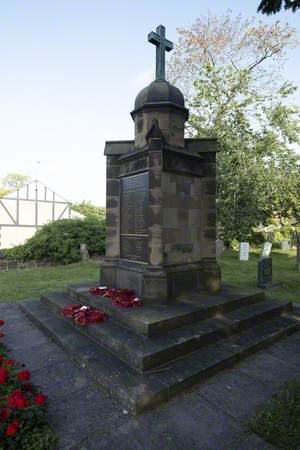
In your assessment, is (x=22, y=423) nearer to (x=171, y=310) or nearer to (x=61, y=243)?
(x=171, y=310)

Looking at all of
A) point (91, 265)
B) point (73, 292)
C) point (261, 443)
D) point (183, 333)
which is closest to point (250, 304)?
point (183, 333)

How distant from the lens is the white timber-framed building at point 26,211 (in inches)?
951

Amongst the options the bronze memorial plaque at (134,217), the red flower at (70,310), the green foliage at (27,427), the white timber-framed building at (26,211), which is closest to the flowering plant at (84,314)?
the red flower at (70,310)

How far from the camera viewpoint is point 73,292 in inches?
277

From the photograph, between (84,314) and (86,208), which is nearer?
(84,314)

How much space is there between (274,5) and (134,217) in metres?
4.89

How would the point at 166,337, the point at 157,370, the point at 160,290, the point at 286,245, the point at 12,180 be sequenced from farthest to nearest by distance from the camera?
the point at 12,180, the point at 286,245, the point at 160,290, the point at 166,337, the point at 157,370

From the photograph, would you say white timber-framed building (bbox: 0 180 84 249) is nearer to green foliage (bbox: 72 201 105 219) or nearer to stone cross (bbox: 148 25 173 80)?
green foliage (bbox: 72 201 105 219)

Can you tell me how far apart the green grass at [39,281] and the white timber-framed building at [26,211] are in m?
11.7

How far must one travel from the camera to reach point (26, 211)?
82.8ft

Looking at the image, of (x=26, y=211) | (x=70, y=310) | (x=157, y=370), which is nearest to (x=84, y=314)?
(x=70, y=310)

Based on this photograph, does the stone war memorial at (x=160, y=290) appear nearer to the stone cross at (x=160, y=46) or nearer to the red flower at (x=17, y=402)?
the stone cross at (x=160, y=46)

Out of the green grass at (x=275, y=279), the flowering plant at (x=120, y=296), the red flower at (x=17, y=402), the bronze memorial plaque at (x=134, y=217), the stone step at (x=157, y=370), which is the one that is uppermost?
the bronze memorial plaque at (x=134, y=217)

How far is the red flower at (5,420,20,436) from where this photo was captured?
2.48m
